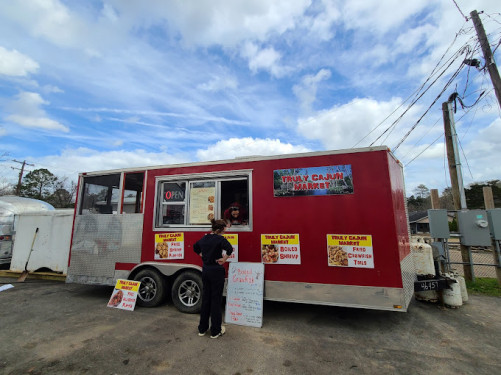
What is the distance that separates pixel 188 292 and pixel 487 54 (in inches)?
369

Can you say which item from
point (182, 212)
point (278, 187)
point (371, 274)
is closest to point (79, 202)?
point (182, 212)

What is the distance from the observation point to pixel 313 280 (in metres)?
4.02

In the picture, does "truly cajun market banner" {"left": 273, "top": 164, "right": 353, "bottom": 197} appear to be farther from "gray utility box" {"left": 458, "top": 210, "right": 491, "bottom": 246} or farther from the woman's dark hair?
"gray utility box" {"left": 458, "top": 210, "right": 491, "bottom": 246}

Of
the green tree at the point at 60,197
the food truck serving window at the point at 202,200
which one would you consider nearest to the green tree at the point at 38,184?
the green tree at the point at 60,197

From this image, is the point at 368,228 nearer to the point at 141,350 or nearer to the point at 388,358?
the point at 388,358

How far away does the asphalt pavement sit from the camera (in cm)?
304

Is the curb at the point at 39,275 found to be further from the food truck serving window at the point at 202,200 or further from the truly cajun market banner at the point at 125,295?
the food truck serving window at the point at 202,200

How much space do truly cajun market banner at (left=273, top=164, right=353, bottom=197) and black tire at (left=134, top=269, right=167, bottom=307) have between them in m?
2.91

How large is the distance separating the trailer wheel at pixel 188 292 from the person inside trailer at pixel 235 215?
1204 mm

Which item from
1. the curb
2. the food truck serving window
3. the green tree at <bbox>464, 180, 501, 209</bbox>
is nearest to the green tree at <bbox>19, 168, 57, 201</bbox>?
the curb

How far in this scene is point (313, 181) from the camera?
4250 mm

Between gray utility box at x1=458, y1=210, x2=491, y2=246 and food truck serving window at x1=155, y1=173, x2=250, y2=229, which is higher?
food truck serving window at x1=155, y1=173, x2=250, y2=229

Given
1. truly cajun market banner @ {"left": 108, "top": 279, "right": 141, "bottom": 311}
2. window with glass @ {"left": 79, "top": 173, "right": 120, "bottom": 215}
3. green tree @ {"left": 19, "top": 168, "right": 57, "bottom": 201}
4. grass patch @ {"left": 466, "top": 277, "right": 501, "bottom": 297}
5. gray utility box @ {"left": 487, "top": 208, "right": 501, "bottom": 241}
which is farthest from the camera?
green tree @ {"left": 19, "top": 168, "right": 57, "bottom": 201}

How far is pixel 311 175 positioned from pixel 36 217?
28.8 feet
